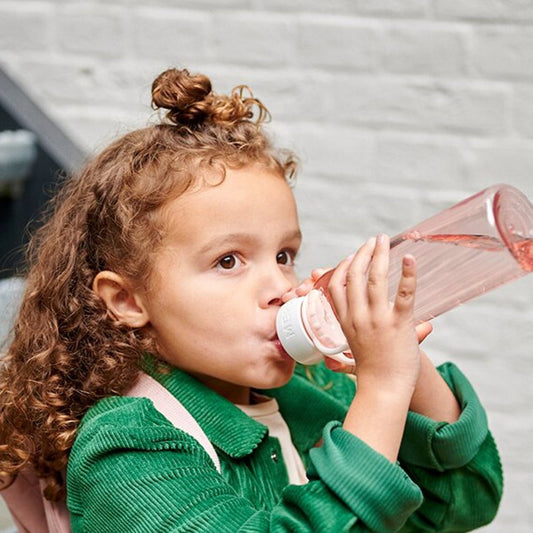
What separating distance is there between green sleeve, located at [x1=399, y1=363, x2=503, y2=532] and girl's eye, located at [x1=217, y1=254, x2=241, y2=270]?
256 mm

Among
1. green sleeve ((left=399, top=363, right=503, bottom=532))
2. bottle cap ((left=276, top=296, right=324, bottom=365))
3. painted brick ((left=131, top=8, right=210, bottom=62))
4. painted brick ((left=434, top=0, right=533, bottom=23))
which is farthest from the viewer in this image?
painted brick ((left=131, top=8, right=210, bottom=62))

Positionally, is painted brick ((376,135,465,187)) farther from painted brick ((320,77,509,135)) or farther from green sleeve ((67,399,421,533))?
green sleeve ((67,399,421,533))

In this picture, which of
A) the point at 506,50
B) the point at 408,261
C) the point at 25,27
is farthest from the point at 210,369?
the point at 25,27

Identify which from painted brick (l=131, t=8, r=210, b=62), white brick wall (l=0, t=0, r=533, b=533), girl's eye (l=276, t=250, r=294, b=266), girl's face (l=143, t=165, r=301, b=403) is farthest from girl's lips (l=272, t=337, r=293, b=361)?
painted brick (l=131, t=8, r=210, b=62)

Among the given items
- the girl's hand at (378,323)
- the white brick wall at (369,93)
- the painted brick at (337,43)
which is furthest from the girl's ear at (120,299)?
the painted brick at (337,43)

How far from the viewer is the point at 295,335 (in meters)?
1.02

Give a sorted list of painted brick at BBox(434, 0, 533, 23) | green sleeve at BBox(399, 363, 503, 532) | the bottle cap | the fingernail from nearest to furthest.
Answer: the fingernail → the bottle cap → green sleeve at BBox(399, 363, 503, 532) → painted brick at BBox(434, 0, 533, 23)

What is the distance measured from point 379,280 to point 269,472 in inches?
10.5

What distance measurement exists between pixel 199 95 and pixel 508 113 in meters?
0.88

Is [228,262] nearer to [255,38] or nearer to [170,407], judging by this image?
[170,407]

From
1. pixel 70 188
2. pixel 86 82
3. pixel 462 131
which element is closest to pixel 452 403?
pixel 70 188

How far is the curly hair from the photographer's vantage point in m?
1.10

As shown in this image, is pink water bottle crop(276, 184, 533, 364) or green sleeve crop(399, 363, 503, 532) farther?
green sleeve crop(399, 363, 503, 532)

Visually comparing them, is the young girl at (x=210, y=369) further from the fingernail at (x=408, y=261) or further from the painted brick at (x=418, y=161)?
the painted brick at (x=418, y=161)
